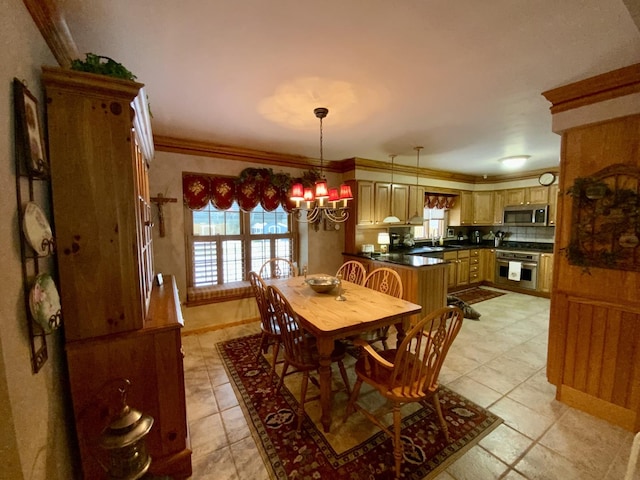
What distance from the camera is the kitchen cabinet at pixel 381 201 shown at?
4492mm

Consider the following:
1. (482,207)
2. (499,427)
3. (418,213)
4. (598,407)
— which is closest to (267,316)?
(499,427)

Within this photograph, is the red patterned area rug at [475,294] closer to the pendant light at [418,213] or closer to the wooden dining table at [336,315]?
the pendant light at [418,213]

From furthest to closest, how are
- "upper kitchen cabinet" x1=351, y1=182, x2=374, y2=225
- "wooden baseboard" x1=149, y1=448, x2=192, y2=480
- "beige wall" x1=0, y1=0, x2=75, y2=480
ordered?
"upper kitchen cabinet" x1=351, y1=182, x2=374, y2=225 < "wooden baseboard" x1=149, y1=448, x2=192, y2=480 < "beige wall" x1=0, y1=0, x2=75, y2=480

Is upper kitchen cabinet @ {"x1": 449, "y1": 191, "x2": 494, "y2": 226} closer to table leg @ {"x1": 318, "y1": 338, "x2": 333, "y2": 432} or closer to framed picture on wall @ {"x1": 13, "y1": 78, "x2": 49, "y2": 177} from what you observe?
table leg @ {"x1": 318, "y1": 338, "x2": 333, "y2": 432}

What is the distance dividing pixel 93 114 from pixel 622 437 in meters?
3.67

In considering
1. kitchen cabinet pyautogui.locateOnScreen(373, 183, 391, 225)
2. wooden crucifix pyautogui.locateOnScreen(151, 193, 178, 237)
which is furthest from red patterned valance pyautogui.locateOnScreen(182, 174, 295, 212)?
kitchen cabinet pyautogui.locateOnScreen(373, 183, 391, 225)

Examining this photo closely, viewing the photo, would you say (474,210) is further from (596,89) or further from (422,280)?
(596,89)

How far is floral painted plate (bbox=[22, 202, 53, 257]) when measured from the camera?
3.11 feet

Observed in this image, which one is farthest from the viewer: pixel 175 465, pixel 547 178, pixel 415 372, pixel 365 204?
pixel 547 178

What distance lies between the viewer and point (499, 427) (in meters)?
1.89

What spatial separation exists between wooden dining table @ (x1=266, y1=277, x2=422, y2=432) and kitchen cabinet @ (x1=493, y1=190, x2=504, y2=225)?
471 cm

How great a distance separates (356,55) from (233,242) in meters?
2.99

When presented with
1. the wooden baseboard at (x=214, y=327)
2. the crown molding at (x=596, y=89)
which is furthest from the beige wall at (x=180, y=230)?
the crown molding at (x=596, y=89)

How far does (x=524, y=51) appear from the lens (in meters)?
1.56
